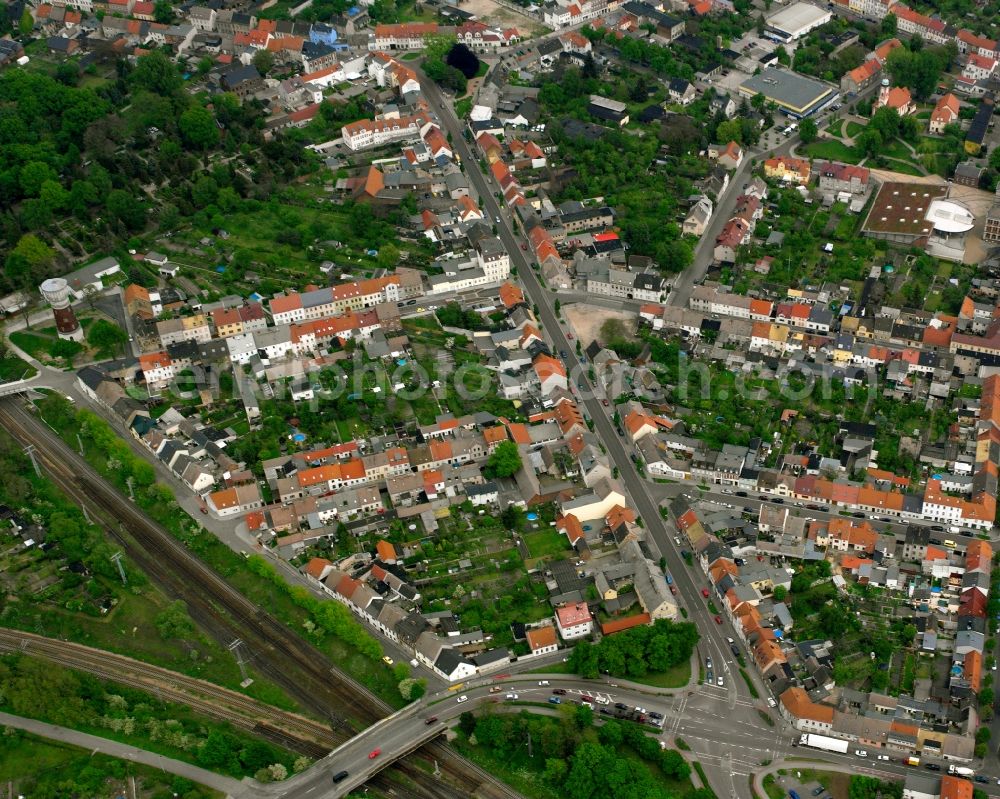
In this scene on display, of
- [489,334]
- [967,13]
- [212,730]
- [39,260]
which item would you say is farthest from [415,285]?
[967,13]

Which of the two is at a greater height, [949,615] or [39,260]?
[39,260]

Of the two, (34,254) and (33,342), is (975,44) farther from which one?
(33,342)

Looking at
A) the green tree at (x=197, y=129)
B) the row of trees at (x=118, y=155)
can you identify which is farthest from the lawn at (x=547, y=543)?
the green tree at (x=197, y=129)

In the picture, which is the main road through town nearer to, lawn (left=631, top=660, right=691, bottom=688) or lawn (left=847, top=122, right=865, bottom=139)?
lawn (left=631, top=660, right=691, bottom=688)

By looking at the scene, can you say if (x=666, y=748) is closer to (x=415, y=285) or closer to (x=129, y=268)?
(x=415, y=285)

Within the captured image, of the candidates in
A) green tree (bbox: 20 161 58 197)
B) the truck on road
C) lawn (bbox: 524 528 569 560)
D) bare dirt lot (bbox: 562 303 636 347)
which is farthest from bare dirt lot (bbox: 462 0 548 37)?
the truck on road

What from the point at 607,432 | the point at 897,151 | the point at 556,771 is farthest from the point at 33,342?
the point at 897,151
